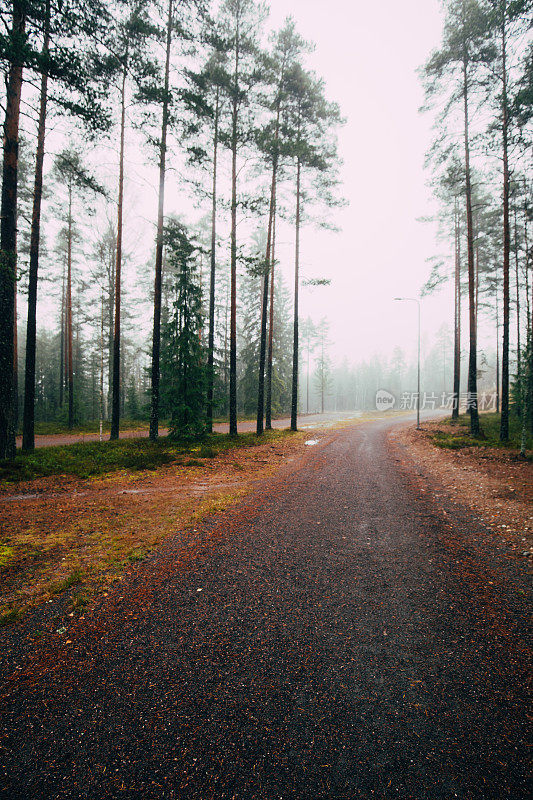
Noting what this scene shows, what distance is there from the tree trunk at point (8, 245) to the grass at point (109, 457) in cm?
109

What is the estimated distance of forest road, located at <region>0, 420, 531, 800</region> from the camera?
1702mm

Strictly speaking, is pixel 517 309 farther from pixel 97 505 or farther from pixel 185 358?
pixel 97 505

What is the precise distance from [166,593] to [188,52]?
18760 millimetres

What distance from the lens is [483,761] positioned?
5.88 feet

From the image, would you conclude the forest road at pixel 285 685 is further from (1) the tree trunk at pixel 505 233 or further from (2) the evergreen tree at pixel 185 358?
(1) the tree trunk at pixel 505 233

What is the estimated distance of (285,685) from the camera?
230 centimetres

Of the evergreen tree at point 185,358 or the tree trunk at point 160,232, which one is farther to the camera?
the evergreen tree at point 185,358

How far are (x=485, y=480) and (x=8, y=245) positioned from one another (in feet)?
51.0

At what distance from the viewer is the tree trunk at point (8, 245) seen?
802cm

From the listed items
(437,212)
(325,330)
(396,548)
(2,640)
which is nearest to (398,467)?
(396,548)

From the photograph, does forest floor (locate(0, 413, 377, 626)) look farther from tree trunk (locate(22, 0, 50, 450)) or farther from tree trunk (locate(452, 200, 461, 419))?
tree trunk (locate(452, 200, 461, 419))

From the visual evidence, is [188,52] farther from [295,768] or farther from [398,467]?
[295,768]

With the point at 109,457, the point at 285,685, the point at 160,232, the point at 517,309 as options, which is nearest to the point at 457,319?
the point at 517,309

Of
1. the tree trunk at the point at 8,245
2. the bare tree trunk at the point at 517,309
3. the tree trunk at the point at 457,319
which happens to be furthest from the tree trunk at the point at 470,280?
the tree trunk at the point at 8,245
